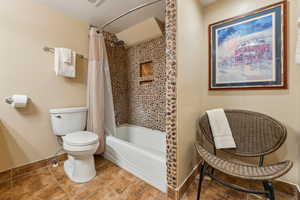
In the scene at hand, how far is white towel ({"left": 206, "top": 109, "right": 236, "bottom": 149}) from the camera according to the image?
123cm

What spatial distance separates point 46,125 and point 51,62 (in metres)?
0.84

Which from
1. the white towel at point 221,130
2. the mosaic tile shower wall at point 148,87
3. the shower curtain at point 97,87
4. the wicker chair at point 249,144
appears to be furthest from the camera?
the mosaic tile shower wall at point 148,87

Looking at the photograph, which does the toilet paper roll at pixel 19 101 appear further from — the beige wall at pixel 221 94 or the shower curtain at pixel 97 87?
the beige wall at pixel 221 94

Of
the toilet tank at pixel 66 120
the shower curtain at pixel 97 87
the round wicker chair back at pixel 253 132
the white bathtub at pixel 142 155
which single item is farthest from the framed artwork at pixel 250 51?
the toilet tank at pixel 66 120

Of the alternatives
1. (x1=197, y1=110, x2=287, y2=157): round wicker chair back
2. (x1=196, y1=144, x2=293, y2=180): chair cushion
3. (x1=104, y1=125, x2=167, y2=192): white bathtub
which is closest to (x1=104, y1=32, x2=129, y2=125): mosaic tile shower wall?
(x1=104, y1=125, x2=167, y2=192): white bathtub

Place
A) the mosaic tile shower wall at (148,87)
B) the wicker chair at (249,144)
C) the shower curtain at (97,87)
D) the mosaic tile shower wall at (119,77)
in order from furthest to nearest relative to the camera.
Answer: the mosaic tile shower wall at (119,77), the mosaic tile shower wall at (148,87), the shower curtain at (97,87), the wicker chair at (249,144)

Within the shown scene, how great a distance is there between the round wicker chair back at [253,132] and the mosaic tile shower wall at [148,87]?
0.95 meters

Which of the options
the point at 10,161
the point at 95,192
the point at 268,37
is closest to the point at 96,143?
the point at 95,192

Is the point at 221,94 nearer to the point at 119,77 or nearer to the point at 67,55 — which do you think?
the point at 119,77

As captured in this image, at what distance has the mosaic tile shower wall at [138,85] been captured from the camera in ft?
6.93

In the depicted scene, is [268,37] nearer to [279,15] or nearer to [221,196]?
[279,15]

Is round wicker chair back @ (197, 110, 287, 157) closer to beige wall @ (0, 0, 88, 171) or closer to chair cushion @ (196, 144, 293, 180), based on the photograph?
chair cushion @ (196, 144, 293, 180)

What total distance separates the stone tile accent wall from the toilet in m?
0.85

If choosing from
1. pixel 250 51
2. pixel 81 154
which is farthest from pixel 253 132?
pixel 81 154
